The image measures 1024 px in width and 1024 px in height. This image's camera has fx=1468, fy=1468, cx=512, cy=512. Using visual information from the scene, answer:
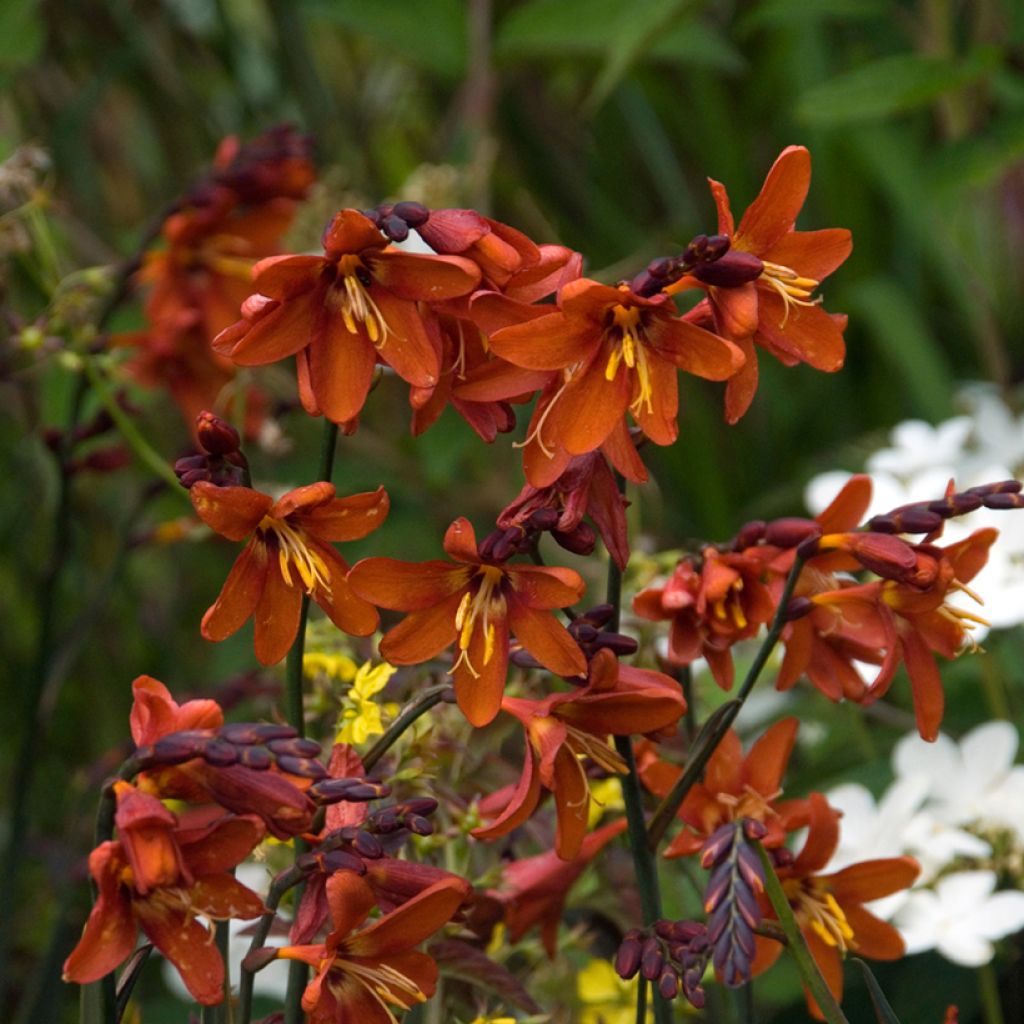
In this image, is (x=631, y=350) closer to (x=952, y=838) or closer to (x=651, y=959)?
(x=651, y=959)

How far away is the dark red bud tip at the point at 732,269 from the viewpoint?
1.54ft

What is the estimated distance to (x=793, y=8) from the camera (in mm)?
1312

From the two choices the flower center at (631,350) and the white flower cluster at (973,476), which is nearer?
the flower center at (631,350)

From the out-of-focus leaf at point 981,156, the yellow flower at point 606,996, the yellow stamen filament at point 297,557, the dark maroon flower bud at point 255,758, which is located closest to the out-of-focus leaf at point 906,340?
the out-of-focus leaf at point 981,156

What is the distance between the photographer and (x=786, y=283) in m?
0.53

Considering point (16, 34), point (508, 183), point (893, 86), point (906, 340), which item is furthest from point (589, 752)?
point (508, 183)

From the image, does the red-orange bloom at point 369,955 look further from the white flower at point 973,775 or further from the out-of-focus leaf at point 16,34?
the out-of-focus leaf at point 16,34

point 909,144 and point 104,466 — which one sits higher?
point 104,466

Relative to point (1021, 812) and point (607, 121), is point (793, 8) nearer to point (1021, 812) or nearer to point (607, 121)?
point (607, 121)

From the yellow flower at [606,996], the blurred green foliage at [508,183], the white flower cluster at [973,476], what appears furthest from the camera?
the blurred green foliage at [508,183]

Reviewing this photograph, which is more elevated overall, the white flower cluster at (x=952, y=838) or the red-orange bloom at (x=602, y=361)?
the red-orange bloom at (x=602, y=361)

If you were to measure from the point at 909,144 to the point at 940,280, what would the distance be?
0.35 meters

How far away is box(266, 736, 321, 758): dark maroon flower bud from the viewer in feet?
1.34

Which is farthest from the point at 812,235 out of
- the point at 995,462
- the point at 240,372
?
the point at 995,462
